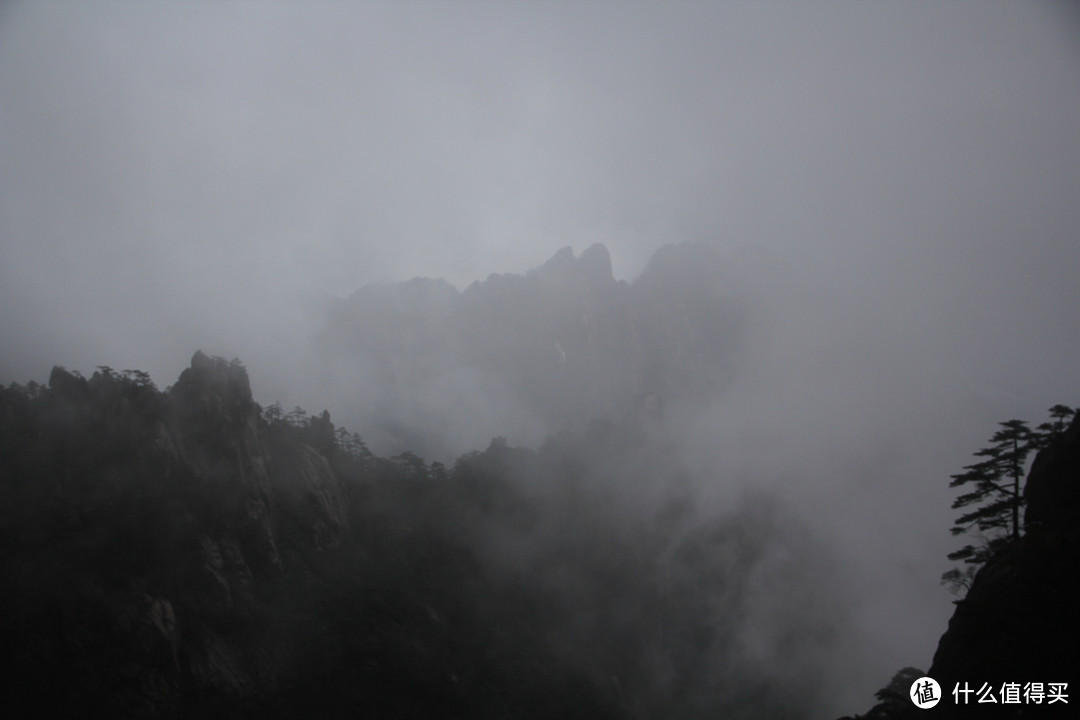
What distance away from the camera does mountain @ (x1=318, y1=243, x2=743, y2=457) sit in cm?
16762

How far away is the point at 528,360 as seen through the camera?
189250 millimetres

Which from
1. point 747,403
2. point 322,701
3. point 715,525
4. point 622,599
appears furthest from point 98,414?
A: point 747,403

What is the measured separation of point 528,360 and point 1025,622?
159109mm

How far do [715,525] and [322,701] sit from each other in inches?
3059

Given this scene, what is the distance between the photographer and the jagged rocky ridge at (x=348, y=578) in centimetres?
6247

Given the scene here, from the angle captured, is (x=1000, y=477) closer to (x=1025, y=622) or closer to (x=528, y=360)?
(x=1025, y=622)

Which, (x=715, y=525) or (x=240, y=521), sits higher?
(x=715, y=525)

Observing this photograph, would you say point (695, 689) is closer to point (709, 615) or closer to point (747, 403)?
point (709, 615)

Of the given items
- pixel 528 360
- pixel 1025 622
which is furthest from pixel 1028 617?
pixel 528 360

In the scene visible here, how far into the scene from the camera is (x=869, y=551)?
13862 centimetres

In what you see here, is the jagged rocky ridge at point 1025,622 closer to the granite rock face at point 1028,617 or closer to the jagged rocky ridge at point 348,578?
the granite rock face at point 1028,617

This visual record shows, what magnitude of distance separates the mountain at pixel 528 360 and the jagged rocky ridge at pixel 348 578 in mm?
43751

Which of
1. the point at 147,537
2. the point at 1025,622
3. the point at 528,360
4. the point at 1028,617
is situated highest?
the point at 528,360

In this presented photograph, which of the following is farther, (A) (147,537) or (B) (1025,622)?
(A) (147,537)
